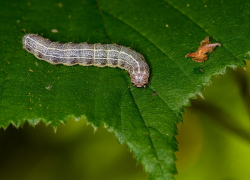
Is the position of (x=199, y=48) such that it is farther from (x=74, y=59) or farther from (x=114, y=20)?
(x=74, y=59)

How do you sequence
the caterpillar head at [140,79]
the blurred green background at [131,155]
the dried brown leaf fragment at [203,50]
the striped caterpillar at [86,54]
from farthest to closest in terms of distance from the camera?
the striped caterpillar at [86,54] → the blurred green background at [131,155] → the dried brown leaf fragment at [203,50] → the caterpillar head at [140,79]

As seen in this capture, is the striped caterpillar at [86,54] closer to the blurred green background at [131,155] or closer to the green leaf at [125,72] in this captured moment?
the green leaf at [125,72]

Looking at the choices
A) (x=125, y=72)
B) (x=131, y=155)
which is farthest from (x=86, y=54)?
(x=131, y=155)

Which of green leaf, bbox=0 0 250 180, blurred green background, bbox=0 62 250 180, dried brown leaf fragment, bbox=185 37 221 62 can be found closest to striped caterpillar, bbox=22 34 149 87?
green leaf, bbox=0 0 250 180

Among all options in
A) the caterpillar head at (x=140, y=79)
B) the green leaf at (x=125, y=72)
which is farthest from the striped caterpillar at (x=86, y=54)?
the caterpillar head at (x=140, y=79)

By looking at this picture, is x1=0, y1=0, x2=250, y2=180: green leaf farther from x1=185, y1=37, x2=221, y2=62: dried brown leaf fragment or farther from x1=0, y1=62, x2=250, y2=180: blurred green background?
x1=0, y1=62, x2=250, y2=180: blurred green background

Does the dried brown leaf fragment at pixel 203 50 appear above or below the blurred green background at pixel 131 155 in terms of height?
above
